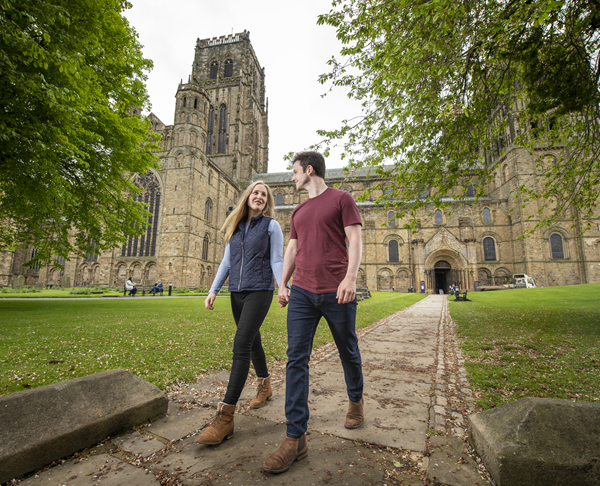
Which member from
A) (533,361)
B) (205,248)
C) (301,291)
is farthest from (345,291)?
(205,248)

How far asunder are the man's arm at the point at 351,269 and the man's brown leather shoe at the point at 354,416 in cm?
95

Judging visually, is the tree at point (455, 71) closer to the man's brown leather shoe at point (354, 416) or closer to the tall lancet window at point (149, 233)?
the man's brown leather shoe at point (354, 416)

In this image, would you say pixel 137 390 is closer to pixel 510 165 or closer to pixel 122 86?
pixel 122 86

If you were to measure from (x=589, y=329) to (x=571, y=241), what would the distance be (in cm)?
3054

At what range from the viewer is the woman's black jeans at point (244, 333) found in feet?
7.48

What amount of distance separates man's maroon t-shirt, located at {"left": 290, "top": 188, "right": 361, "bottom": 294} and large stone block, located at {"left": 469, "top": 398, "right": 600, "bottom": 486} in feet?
4.31

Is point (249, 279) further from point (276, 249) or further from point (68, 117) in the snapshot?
point (68, 117)

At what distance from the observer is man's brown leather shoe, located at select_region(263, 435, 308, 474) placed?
1.75 m

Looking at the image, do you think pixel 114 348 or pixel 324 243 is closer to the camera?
pixel 324 243

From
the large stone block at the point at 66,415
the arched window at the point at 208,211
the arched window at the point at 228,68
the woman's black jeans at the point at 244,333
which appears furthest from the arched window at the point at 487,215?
the arched window at the point at 228,68

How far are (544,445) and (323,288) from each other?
1.49 m

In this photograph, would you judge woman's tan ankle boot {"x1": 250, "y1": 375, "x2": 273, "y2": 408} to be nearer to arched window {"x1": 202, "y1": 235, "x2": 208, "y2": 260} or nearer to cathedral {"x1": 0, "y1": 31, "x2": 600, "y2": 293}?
cathedral {"x1": 0, "y1": 31, "x2": 600, "y2": 293}

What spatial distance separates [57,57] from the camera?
531cm

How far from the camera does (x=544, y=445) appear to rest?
5.11 ft
